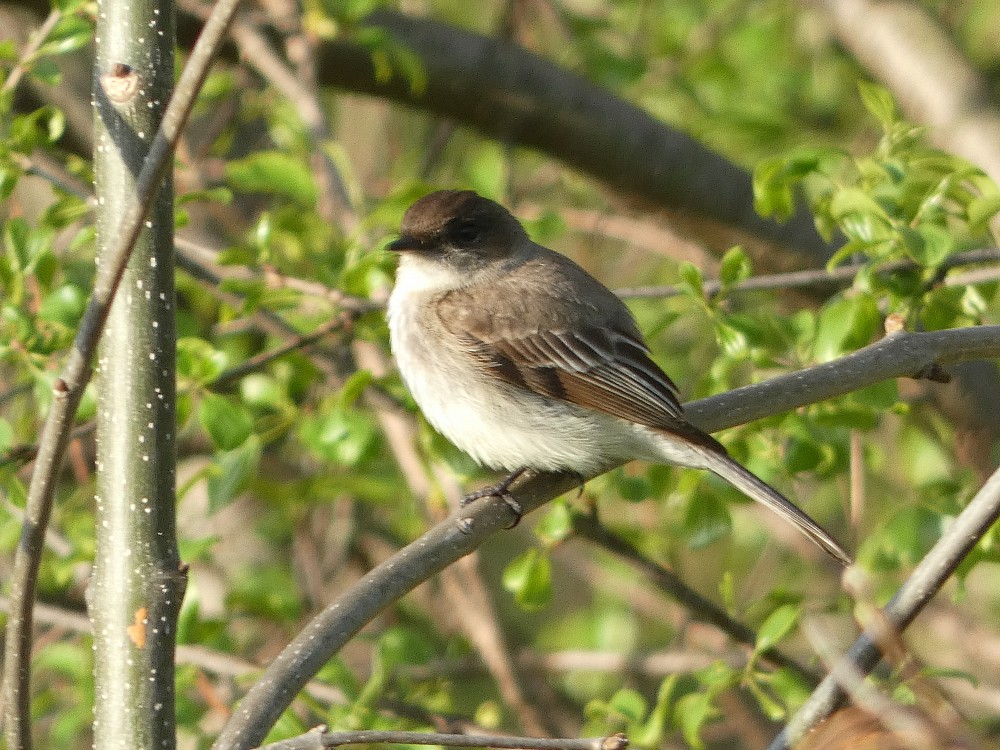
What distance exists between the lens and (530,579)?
4000 millimetres

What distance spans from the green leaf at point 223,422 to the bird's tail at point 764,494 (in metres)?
1.32

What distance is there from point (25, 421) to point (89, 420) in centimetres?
94

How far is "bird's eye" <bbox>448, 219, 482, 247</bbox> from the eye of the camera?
4418 mm

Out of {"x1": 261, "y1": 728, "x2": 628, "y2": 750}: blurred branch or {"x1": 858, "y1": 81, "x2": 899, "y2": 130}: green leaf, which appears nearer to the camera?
{"x1": 261, "y1": 728, "x2": 628, "y2": 750}: blurred branch

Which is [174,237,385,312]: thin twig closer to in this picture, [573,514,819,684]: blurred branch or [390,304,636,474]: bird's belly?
[390,304,636,474]: bird's belly


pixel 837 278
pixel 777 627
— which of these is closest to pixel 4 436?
pixel 777 627

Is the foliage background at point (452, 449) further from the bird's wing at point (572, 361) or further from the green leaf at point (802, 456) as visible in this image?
the bird's wing at point (572, 361)

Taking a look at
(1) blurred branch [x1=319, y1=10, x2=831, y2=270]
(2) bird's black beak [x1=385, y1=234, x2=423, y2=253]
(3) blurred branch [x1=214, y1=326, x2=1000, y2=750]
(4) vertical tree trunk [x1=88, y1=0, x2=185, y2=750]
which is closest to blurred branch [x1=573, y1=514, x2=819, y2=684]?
(3) blurred branch [x1=214, y1=326, x2=1000, y2=750]

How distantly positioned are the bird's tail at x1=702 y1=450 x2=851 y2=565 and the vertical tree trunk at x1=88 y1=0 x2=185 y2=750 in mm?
1673

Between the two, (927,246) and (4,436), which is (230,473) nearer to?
(4,436)

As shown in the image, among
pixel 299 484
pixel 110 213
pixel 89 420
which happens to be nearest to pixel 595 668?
pixel 299 484

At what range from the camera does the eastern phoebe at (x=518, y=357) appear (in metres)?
3.81

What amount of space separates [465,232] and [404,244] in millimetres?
325

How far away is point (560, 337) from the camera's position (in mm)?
4164
